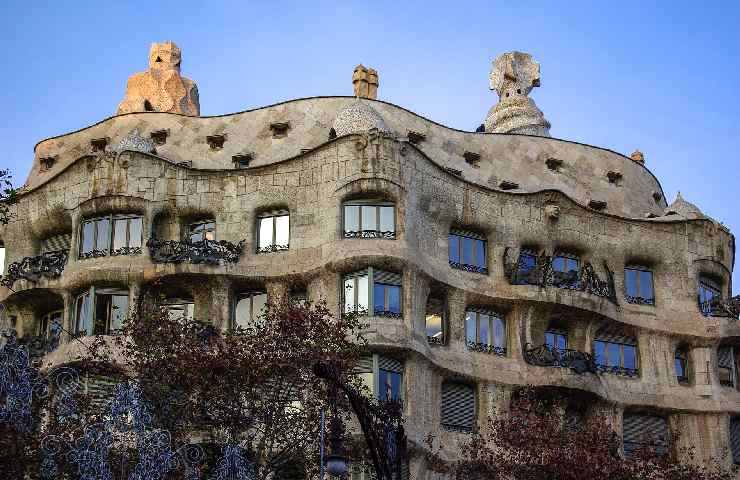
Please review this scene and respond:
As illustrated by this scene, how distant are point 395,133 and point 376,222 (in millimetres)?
4159

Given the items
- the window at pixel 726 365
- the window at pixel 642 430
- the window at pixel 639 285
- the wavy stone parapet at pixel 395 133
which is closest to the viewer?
the window at pixel 642 430

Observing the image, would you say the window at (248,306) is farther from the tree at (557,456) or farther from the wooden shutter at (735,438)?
the wooden shutter at (735,438)

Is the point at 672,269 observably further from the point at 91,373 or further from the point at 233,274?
the point at 91,373

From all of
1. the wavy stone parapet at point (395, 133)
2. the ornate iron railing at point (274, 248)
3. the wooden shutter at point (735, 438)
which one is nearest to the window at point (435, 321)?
the ornate iron railing at point (274, 248)

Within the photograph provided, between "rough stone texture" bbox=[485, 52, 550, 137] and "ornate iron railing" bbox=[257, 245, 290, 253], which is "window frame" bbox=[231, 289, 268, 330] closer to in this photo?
"ornate iron railing" bbox=[257, 245, 290, 253]

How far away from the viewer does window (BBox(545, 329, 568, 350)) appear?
5088 cm

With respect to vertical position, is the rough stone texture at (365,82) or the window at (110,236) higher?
the rough stone texture at (365,82)

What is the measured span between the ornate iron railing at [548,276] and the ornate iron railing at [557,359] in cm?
229

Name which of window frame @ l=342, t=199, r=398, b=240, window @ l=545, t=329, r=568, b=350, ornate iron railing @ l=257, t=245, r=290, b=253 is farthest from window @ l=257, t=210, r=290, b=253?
window @ l=545, t=329, r=568, b=350

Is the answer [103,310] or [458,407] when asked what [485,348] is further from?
[103,310]

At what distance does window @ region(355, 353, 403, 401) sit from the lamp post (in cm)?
916

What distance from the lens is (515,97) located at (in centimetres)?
6016

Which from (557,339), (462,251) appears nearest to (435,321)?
(462,251)

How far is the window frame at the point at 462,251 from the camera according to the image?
4925 cm
